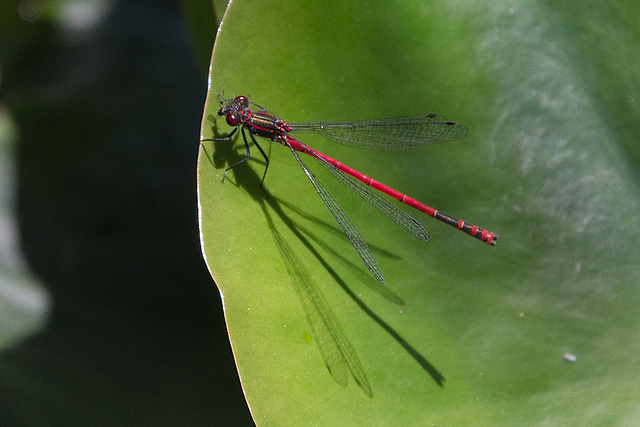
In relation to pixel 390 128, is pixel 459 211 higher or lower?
lower

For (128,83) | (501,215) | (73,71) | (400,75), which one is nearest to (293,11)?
(400,75)

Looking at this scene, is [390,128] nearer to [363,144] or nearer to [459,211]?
[363,144]

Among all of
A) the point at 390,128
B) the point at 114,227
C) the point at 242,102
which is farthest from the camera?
the point at 114,227

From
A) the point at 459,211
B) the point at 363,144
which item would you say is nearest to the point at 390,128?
the point at 363,144

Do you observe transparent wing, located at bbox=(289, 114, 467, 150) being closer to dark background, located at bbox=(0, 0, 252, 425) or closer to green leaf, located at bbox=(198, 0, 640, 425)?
green leaf, located at bbox=(198, 0, 640, 425)

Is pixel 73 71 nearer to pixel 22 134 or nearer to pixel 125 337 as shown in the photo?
pixel 22 134

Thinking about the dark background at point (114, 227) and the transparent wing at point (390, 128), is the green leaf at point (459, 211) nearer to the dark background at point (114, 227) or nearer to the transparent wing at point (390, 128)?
the transparent wing at point (390, 128)

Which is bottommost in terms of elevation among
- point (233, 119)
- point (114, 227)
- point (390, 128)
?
point (114, 227)
